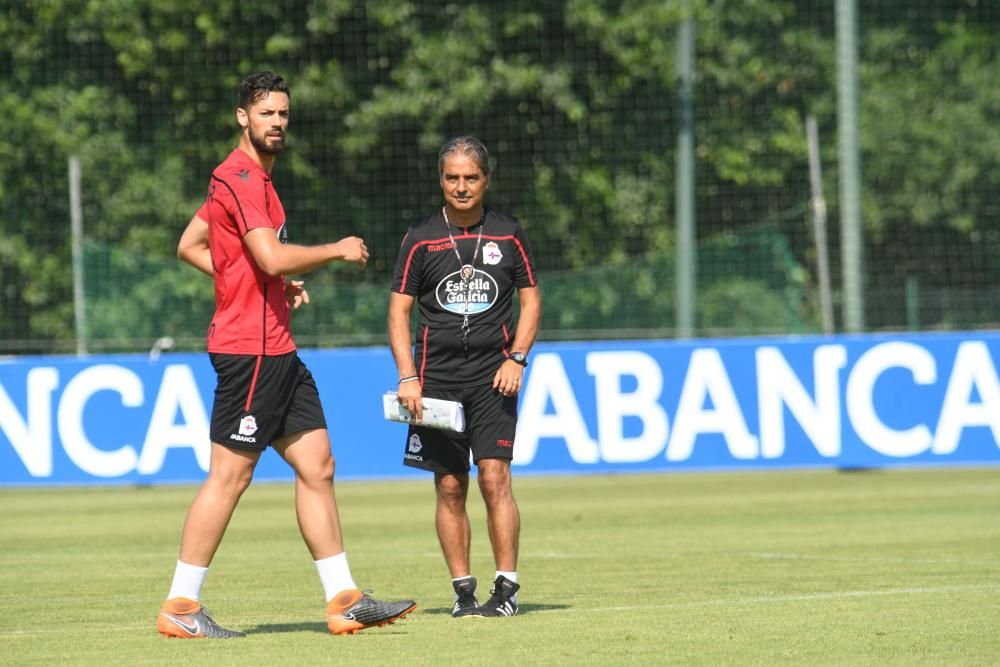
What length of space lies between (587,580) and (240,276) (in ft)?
9.59

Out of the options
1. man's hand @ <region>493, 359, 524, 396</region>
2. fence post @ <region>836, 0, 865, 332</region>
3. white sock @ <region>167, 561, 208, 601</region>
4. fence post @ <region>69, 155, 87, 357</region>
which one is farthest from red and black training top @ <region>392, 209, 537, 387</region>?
fence post @ <region>69, 155, 87, 357</region>

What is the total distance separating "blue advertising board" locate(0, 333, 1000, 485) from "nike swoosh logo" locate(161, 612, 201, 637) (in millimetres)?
10435

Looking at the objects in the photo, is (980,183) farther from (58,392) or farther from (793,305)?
(58,392)

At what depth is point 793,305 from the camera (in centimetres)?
2325

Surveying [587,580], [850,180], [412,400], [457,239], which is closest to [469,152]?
[457,239]

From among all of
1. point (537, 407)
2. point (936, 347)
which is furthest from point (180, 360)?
point (936, 347)

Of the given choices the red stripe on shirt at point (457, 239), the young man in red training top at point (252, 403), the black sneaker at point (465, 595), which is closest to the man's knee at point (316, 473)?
the young man in red training top at point (252, 403)

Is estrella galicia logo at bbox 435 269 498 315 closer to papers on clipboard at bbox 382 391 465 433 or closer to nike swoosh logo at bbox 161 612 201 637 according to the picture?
papers on clipboard at bbox 382 391 465 433

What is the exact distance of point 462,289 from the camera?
8180mm

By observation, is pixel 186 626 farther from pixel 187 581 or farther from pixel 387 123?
pixel 387 123

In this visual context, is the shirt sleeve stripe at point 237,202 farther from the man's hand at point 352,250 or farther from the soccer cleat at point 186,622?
the soccer cleat at point 186,622

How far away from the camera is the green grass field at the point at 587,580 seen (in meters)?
6.78

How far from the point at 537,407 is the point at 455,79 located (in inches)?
435

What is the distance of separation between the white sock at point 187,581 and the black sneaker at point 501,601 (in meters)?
1.26
